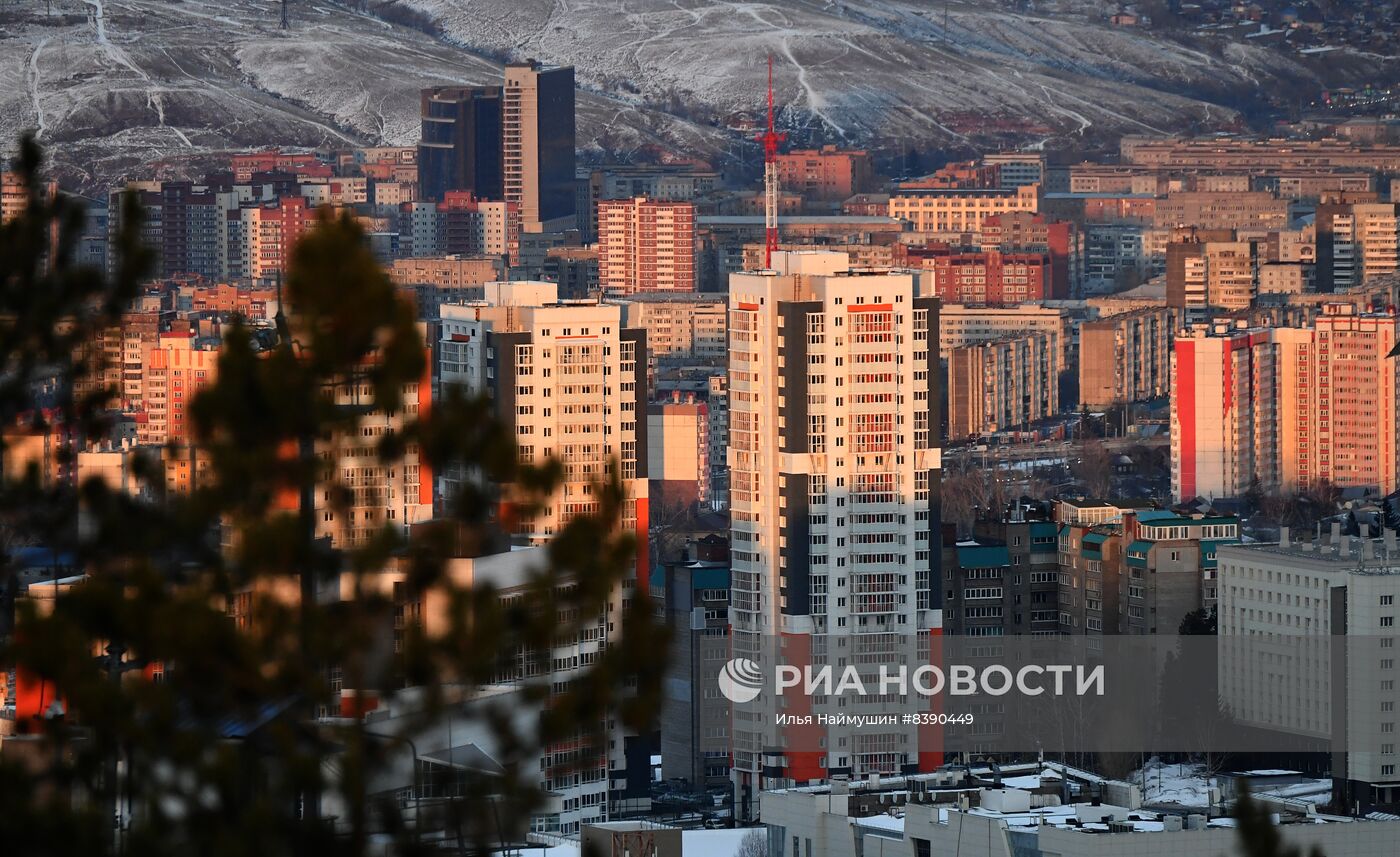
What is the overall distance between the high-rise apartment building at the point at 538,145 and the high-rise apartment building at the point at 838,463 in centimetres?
2906

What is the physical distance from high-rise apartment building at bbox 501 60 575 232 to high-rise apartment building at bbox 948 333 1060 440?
1379 cm

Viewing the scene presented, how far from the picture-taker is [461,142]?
45312mm

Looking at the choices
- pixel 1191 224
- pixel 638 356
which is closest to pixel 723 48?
pixel 1191 224

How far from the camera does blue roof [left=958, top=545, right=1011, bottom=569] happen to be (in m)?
15.8

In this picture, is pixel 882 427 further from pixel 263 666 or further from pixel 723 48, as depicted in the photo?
pixel 723 48

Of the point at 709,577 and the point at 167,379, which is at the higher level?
the point at 167,379

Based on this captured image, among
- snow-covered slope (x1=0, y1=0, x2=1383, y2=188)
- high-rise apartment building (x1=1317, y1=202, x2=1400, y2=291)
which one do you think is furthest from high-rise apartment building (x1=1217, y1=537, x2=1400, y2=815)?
snow-covered slope (x1=0, y1=0, x2=1383, y2=188)

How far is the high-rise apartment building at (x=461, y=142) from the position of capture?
148ft

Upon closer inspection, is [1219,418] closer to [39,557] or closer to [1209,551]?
[1209,551]

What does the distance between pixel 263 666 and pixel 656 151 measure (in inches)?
1825

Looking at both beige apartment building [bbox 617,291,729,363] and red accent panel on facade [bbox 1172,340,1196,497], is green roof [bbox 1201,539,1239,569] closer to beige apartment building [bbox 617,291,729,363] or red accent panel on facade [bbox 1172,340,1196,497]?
red accent panel on facade [bbox 1172,340,1196,497]

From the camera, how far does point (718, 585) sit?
15188 millimetres

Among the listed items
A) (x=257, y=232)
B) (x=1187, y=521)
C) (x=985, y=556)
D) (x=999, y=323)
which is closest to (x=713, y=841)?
(x=985, y=556)

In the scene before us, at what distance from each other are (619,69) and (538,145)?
7.56 metres
